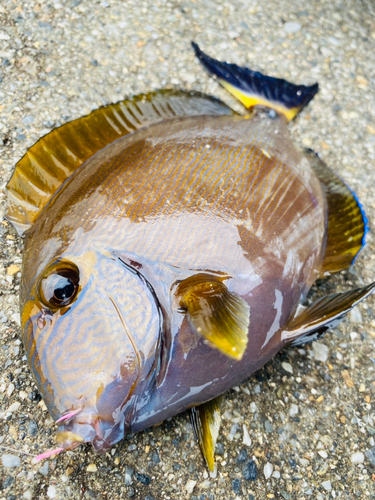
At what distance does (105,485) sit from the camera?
1.87 meters

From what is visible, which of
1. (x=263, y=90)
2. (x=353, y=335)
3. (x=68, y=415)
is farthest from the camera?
(x=263, y=90)

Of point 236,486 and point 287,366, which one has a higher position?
point 287,366

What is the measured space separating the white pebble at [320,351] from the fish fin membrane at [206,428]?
0.72 meters

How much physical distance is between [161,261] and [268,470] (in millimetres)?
1126

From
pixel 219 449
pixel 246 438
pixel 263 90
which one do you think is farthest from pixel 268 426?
pixel 263 90

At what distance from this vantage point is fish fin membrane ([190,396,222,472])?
192cm

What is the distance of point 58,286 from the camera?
1583 mm

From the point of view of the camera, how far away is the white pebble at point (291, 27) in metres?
3.49

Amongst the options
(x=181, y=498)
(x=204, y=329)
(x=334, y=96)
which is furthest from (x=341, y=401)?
(x=334, y=96)

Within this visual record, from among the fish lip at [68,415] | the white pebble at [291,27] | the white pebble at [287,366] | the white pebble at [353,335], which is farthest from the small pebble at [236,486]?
the white pebble at [291,27]

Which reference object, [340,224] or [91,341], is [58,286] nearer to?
[91,341]

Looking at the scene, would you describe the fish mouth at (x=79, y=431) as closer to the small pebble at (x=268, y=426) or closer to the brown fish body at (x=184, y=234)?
the brown fish body at (x=184, y=234)

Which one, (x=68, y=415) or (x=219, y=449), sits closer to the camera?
(x=68, y=415)

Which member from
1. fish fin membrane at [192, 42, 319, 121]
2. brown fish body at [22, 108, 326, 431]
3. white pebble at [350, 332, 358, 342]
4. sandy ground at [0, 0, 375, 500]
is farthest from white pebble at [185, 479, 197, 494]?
fish fin membrane at [192, 42, 319, 121]
